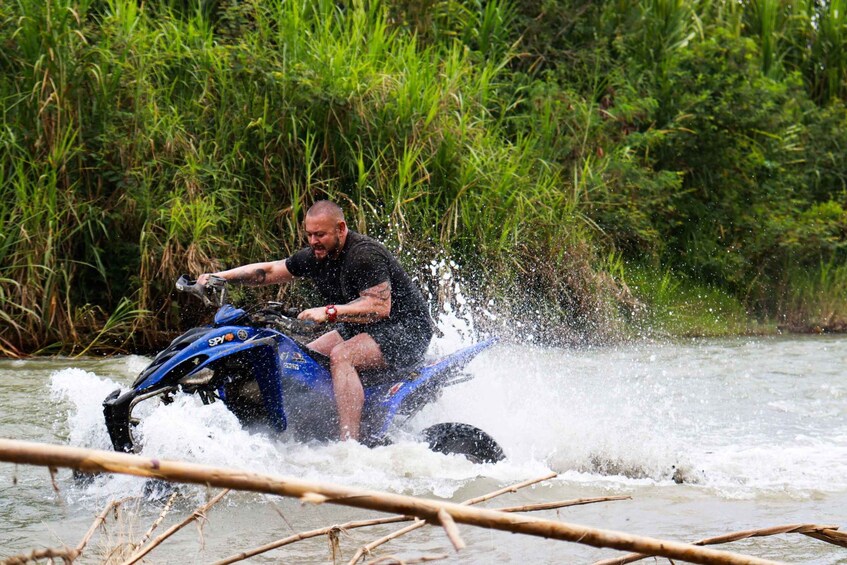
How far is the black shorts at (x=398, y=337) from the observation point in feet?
19.4

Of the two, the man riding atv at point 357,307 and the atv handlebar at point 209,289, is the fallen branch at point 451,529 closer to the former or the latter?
the man riding atv at point 357,307

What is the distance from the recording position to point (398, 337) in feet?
19.6

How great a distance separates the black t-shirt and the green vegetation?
3.77 m

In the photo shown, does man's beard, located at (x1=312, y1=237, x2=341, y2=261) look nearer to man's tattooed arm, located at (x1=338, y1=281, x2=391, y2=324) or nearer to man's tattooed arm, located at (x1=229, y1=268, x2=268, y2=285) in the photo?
man's tattooed arm, located at (x1=338, y1=281, x2=391, y2=324)

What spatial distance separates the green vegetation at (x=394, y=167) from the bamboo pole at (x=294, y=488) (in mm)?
8180

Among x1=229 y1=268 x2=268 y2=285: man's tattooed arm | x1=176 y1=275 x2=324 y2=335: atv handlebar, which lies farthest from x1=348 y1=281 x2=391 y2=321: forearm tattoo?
x1=229 y1=268 x2=268 y2=285: man's tattooed arm

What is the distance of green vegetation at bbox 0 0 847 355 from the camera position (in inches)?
386

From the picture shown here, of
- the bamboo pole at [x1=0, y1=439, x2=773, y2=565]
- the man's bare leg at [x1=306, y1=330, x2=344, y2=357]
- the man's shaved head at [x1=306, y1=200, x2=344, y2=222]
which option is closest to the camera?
the bamboo pole at [x1=0, y1=439, x2=773, y2=565]

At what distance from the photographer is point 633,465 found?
6.01 meters

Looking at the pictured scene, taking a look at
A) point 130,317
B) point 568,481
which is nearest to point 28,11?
point 130,317

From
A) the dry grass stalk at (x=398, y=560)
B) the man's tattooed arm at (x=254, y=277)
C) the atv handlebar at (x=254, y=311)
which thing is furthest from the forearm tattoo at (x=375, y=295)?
the dry grass stalk at (x=398, y=560)

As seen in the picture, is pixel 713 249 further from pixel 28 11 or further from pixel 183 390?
pixel 183 390

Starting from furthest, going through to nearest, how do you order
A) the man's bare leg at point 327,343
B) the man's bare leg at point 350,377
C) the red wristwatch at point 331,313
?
the man's bare leg at point 327,343, the man's bare leg at point 350,377, the red wristwatch at point 331,313

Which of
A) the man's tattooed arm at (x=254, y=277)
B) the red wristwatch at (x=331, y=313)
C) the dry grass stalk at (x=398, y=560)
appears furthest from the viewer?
the man's tattooed arm at (x=254, y=277)
